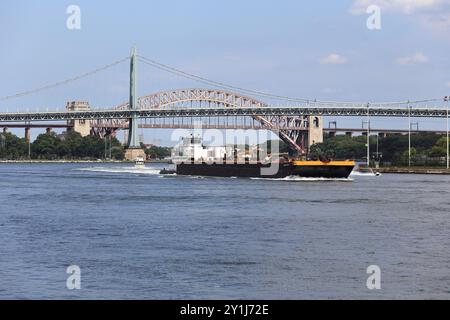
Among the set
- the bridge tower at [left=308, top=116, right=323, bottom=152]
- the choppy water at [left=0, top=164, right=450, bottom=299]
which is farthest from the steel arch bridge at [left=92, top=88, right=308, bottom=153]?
the choppy water at [left=0, top=164, right=450, bottom=299]

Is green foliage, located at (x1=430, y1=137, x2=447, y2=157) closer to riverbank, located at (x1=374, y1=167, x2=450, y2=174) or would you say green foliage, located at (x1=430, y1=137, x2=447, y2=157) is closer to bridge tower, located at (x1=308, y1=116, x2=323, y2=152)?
riverbank, located at (x1=374, y1=167, x2=450, y2=174)

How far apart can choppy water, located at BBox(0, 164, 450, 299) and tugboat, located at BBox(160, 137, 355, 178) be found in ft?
74.1

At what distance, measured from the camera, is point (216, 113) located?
122188 mm

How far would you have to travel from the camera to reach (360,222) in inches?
1088

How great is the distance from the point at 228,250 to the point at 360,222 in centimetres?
796

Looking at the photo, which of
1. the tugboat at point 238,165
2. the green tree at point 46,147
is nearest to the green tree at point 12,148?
the green tree at point 46,147

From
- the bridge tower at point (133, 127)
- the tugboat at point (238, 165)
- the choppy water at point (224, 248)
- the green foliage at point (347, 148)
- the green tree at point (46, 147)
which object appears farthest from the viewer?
the green tree at point (46, 147)

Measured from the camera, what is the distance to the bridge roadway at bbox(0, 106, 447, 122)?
111000 mm

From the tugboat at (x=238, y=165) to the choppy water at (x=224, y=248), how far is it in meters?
22.6

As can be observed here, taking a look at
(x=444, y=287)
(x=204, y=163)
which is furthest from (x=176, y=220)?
(x=204, y=163)

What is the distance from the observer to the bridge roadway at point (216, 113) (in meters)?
111

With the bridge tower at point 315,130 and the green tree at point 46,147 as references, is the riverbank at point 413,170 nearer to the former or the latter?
the bridge tower at point 315,130
